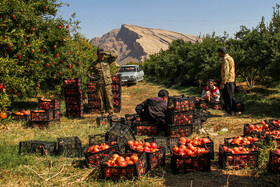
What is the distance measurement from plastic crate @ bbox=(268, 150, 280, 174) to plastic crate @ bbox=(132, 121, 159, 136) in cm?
308

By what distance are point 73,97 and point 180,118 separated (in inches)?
189

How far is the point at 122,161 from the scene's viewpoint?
12.8 feet

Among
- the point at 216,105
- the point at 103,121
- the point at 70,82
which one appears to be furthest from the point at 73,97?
the point at 216,105

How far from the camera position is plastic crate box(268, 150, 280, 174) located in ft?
12.8

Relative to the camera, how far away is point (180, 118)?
6.18 m

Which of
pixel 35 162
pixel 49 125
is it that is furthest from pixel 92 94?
pixel 35 162

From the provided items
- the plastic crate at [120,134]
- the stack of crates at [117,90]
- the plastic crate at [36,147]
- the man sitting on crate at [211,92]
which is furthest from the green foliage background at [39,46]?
the man sitting on crate at [211,92]

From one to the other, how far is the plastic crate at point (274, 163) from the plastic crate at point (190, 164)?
38.9 inches

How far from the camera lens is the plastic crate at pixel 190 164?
4168mm

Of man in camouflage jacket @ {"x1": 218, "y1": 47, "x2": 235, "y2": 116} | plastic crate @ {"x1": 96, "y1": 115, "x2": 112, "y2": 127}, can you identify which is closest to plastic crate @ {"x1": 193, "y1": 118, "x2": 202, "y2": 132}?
man in camouflage jacket @ {"x1": 218, "y1": 47, "x2": 235, "y2": 116}

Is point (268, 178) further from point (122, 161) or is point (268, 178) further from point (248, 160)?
point (122, 161)

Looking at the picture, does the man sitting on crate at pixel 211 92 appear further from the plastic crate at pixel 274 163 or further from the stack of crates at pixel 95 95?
the plastic crate at pixel 274 163

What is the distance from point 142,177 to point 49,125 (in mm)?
4769

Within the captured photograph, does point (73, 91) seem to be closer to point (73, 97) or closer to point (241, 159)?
point (73, 97)
